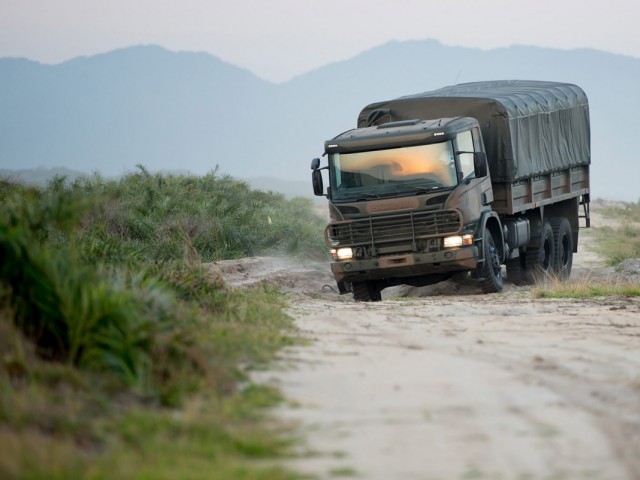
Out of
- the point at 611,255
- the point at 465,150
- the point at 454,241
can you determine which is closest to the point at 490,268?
the point at 454,241

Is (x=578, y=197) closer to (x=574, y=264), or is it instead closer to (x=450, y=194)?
(x=574, y=264)

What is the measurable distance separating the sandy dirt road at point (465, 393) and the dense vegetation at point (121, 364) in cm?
37

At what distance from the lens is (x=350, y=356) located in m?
9.34

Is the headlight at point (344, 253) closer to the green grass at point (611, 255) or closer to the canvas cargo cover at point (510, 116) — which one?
the green grass at point (611, 255)

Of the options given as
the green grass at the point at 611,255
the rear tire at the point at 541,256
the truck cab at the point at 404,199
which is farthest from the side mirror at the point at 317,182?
the rear tire at the point at 541,256

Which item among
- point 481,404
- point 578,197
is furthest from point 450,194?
point 481,404

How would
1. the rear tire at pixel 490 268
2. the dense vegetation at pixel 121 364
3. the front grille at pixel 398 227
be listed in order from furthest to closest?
the rear tire at pixel 490 268 → the front grille at pixel 398 227 → the dense vegetation at pixel 121 364

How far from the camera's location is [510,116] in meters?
18.5

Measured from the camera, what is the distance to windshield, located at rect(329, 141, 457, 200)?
16.3m

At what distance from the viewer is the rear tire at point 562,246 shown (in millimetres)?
21344

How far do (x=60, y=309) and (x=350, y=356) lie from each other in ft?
8.10

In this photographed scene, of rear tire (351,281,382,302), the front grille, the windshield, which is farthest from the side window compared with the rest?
rear tire (351,281,382,302)

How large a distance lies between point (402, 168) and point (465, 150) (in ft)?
3.69

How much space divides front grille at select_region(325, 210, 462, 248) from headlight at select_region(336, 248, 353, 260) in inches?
4.6
